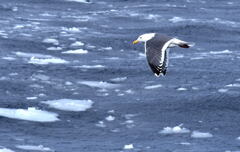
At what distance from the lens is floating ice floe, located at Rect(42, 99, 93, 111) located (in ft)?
46.5

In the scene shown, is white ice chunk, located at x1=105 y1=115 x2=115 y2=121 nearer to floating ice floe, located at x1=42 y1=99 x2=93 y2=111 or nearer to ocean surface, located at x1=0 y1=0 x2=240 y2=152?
ocean surface, located at x1=0 y1=0 x2=240 y2=152

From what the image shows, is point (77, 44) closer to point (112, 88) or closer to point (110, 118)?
point (112, 88)

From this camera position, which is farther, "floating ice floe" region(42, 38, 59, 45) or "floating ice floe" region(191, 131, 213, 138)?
"floating ice floe" region(42, 38, 59, 45)

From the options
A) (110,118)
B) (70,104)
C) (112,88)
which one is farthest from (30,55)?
(110,118)

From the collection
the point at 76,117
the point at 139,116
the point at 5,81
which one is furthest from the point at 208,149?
the point at 5,81

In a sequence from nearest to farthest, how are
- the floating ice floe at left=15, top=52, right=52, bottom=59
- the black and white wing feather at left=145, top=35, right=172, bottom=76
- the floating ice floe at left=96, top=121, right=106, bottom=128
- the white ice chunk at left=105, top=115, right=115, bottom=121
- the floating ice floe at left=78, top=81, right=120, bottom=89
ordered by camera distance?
1. the black and white wing feather at left=145, top=35, right=172, bottom=76
2. the floating ice floe at left=96, top=121, right=106, bottom=128
3. the white ice chunk at left=105, top=115, right=115, bottom=121
4. the floating ice floe at left=78, top=81, right=120, bottom=89
5. the floating ice floe at left=15, top=52, right=52, bottom=59

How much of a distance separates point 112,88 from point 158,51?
547cm

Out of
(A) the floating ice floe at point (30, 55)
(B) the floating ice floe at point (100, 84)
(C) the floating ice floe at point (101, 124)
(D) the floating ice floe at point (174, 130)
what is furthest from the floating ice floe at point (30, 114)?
(A) the floating ice floe at point (30, 55)

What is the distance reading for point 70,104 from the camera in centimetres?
1447

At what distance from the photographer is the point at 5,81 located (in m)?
15.9

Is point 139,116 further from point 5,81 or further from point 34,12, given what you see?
point 34,12

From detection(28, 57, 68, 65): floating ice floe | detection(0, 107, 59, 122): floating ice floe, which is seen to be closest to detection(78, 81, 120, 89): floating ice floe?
detection(28, 57, 68, 65): floating ice floe

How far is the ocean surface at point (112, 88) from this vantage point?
12445mm

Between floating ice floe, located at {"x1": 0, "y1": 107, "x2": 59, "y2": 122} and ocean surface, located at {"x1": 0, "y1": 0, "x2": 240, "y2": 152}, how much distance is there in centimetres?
2
